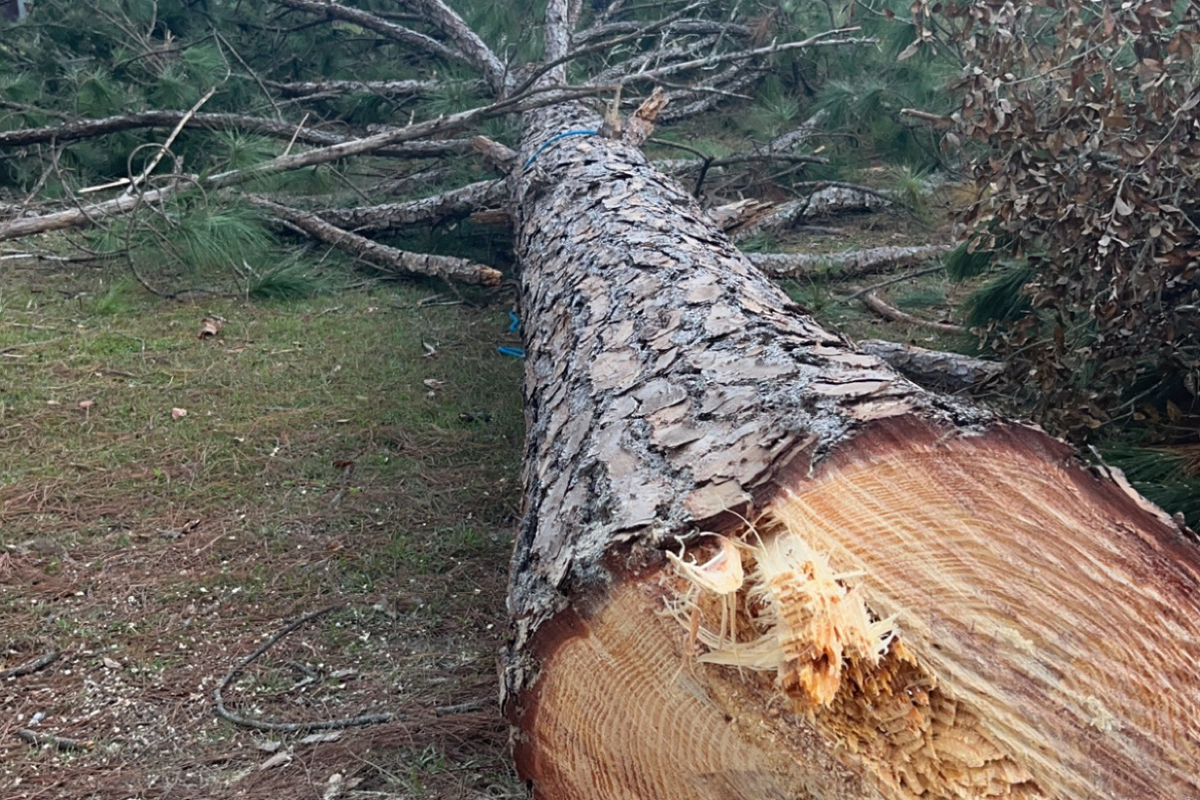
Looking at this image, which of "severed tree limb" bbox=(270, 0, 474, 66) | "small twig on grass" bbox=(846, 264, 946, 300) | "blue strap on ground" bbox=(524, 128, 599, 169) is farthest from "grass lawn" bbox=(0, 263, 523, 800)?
"severed tree limb" bbox=(270, 0, 474, 66)

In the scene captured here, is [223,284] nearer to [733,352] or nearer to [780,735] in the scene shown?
[733,352]

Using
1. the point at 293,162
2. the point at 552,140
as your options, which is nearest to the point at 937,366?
the point at 552,140

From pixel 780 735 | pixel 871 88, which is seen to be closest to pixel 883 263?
pixel 871 88

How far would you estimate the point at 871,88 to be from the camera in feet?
19.1

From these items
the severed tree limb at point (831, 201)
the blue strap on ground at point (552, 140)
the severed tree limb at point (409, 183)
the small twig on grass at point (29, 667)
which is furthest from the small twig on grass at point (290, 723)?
the severed tree limb at point (831, 201)

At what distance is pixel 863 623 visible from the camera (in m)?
1.24

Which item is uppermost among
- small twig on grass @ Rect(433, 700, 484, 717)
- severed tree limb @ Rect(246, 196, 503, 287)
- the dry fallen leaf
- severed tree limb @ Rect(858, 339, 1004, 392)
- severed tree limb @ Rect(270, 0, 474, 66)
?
severed tree limb @ Rect(270, 0, 474, 66)

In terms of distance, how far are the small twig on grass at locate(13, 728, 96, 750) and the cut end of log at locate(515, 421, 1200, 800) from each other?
138 centimetres

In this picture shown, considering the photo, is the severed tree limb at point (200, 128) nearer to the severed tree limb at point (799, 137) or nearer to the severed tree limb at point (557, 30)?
the severed tree limb at point (557, 30)

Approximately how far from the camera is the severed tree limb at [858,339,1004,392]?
3395mm

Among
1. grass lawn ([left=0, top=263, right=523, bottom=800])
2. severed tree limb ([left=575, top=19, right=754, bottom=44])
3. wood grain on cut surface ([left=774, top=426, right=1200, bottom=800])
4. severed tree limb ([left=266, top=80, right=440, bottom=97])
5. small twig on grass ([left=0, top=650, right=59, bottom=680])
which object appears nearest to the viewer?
wood grain on cut surface ([left=774, top=426, right=1200, bottom=800])

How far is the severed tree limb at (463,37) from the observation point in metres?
5.83

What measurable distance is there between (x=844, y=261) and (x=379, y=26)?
11.2ft

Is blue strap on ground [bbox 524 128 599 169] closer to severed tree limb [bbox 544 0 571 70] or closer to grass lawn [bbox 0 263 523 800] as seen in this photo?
grass lawn [bbox 0 263 523 800]
